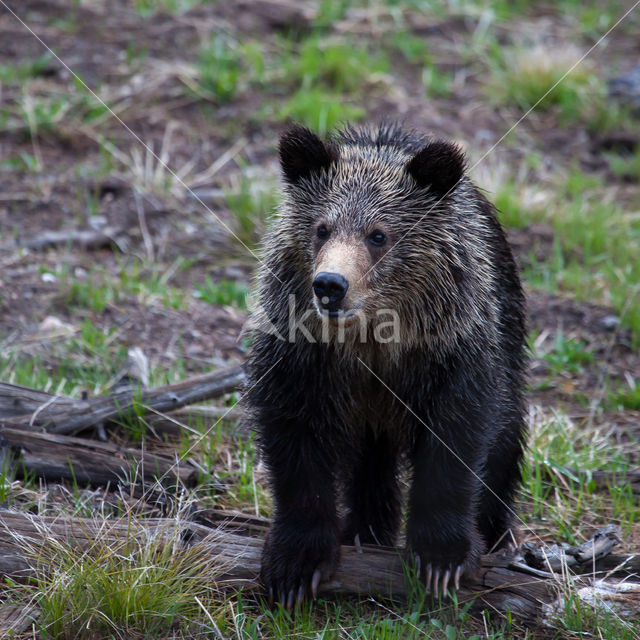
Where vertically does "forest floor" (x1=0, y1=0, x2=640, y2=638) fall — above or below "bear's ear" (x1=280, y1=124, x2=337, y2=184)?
below

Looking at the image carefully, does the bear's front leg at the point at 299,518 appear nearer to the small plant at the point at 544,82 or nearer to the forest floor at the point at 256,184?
the forest floor at the point at 256,184

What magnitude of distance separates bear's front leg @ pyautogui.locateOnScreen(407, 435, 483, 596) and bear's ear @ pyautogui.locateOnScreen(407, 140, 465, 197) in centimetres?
111

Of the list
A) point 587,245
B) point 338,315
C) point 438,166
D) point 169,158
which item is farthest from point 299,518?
point 169,158

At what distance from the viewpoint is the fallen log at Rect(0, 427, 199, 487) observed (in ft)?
15.4

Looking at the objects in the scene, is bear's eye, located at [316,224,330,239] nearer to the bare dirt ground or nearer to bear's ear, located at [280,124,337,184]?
bear's ear, located at [280,124,337,184]

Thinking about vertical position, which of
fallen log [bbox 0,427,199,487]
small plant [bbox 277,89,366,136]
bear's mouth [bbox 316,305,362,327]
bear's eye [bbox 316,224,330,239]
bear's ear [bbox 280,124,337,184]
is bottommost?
fallen log [bbox 0,427,199,487]

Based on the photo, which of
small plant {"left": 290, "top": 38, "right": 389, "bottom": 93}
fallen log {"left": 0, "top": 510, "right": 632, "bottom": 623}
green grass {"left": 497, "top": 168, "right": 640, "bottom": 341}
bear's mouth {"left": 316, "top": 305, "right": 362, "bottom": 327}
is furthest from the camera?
small plant {"left": 290, "top": 38, "right": 389, "bottom": 93}

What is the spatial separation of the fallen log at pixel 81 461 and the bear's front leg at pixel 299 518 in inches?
28.8

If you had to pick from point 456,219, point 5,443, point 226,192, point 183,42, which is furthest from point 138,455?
point 183,42

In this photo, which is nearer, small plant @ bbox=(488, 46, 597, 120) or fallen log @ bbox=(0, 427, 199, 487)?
fallen log @ bbox=(0, 427, 199, 487)

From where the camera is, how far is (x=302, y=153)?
4.26m

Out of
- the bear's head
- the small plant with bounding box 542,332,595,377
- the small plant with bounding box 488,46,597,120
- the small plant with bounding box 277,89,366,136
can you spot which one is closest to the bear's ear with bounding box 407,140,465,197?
the bear's head

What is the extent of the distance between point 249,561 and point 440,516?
88 centimetres

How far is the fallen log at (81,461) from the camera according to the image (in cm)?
468
